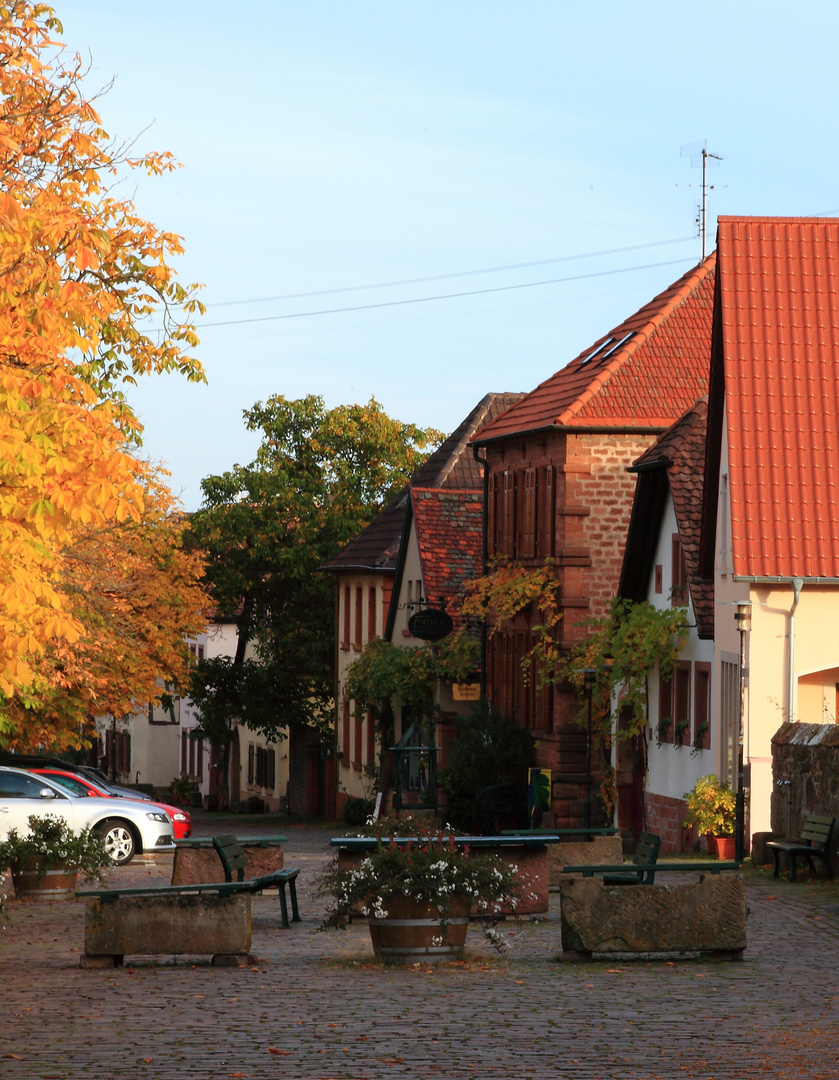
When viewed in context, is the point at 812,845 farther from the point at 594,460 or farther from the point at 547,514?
the point at 547,514

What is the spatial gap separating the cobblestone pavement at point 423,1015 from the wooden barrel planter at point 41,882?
14.2 ft

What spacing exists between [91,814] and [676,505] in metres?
11.0

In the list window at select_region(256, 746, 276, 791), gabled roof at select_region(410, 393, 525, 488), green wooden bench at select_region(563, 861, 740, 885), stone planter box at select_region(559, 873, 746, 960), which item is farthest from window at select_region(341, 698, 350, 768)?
stone planter box at select_region(559, 873, 746, 960)

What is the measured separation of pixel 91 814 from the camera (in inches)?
1037

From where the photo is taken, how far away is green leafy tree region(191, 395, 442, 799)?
52.2 metres

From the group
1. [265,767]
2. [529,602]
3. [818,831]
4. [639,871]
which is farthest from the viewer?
[265,767]

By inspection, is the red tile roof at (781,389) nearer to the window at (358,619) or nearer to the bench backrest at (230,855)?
the bench backrest at (230,855)

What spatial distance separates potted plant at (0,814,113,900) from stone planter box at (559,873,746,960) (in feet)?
23.2

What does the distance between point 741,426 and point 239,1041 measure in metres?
17.8

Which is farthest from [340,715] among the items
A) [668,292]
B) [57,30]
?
[57,30]

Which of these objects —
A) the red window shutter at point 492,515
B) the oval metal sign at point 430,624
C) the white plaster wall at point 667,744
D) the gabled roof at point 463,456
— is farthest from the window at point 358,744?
the white plaster wall at point 667,744

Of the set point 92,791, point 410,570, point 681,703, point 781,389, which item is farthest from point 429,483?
point 781,389

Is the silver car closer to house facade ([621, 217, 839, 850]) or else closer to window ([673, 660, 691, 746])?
window ([673, 660, 691, 746])

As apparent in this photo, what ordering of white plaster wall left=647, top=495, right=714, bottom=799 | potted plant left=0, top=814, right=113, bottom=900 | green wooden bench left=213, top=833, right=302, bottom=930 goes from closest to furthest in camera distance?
green wooden bench left=213, top=833, right=302, bottom=930 → potted plant left=0, top=814, right=113, bottom=900 → white plaster wall left=647, top=495, right=714, bottom=799
